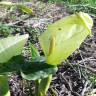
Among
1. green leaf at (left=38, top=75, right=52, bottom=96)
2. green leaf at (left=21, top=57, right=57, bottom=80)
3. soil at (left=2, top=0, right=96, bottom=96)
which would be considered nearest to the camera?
green leaf at (left=21, top=57, right=57, bottom=80)

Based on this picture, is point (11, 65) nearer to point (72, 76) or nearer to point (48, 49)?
point (48, 49)

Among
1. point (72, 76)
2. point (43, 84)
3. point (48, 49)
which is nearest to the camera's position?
point (48, 49)

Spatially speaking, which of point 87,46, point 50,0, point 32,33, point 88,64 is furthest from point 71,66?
point 50,0

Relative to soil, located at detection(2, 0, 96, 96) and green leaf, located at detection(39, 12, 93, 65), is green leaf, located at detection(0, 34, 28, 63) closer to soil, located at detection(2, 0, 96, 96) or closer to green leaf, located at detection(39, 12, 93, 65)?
green leaf, located at detection(39, 12, 93, 65)

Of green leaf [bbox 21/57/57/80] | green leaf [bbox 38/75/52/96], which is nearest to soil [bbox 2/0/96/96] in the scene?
green leaf [bbox 38/75/52/96]

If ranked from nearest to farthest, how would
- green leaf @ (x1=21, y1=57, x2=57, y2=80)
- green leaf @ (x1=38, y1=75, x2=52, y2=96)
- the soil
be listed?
green leaf @ (x1=21, y1=57, x2=57, y2=80)
green leaf @ (x1=38, y1=75, x2=52, y2=96)
the soil

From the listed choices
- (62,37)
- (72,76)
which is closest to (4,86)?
(62,37)

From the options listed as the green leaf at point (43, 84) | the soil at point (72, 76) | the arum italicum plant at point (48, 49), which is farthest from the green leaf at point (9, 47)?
the soil at point (72, 76)
